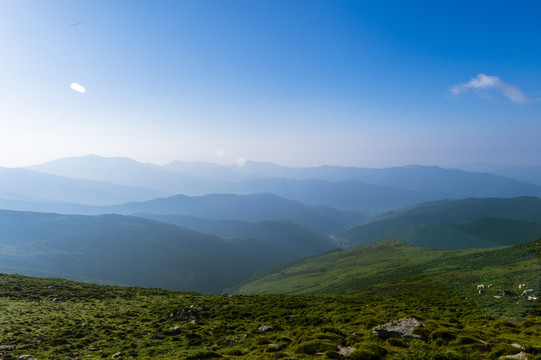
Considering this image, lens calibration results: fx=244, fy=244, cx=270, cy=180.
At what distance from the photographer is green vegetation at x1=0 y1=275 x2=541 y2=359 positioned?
19.1 meters

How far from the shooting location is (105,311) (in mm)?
45531

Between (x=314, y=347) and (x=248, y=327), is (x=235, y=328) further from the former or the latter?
(x=314, y=347)

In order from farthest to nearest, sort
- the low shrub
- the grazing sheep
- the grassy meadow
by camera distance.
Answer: the grazing sheep → the low shrub → the grassy meadow

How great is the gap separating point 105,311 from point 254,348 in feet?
124

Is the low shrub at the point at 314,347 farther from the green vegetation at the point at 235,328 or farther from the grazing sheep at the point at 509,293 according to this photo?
the grazing sheep at the point at 509,293

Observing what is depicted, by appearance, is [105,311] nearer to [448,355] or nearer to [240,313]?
[240,313]

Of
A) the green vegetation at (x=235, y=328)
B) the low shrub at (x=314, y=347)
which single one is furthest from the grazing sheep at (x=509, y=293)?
the low shrub at (x=314, y=347)

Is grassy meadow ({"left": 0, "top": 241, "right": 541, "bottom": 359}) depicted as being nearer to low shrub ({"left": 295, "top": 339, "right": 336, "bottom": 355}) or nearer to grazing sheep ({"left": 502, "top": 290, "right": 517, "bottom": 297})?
low shrub ({"left": 295, "top": 339, "right": 336, "bottom": 355})

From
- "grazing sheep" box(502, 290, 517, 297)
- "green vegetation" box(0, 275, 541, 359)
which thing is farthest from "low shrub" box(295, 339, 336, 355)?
"grazing sheep" box(502, 290, 517, 297)

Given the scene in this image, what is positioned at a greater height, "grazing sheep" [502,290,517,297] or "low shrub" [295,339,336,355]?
"low shrub" [295,339,336,355]

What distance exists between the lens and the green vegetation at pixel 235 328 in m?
19.1

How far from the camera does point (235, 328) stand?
33.5 meters

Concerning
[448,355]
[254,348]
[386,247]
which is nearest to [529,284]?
[448,355]

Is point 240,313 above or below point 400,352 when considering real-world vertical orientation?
below
